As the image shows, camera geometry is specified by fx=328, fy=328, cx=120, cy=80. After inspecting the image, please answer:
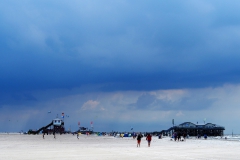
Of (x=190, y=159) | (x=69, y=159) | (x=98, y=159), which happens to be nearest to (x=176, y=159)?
(x=190, y=159)

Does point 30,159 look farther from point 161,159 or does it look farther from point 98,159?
point 161,159

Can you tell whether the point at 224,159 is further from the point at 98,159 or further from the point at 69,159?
the point at 69,159

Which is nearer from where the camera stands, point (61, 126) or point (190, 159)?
point (190, 159)

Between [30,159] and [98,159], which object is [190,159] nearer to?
[98,159]

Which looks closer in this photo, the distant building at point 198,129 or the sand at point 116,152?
the sand at point 116,152

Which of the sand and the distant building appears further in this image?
the distant building

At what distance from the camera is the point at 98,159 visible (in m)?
23.5

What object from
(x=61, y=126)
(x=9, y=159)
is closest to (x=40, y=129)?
(x=61, y=126)

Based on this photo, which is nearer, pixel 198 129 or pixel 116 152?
pixel 116 152

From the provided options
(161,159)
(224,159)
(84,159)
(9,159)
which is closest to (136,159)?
(161,159)

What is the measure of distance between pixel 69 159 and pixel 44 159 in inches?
69.9

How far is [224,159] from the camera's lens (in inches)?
944

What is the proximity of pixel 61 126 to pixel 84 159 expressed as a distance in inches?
6832

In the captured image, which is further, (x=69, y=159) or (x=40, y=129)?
(x=40, y=129)
